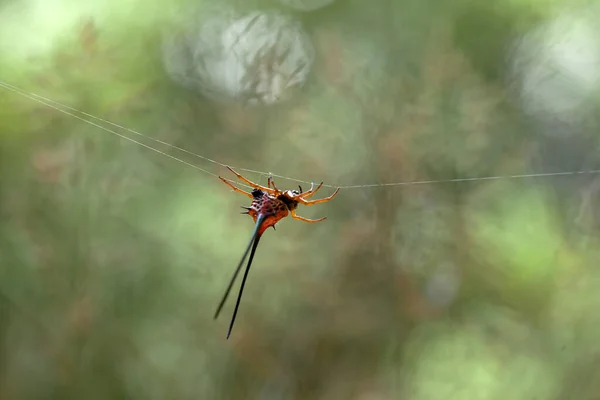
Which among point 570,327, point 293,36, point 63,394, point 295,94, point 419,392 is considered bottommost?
point 63,394

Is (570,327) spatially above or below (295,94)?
below

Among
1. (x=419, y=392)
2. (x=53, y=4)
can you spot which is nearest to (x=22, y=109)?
(x=53, y=4)

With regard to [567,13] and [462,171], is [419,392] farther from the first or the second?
[567,13]

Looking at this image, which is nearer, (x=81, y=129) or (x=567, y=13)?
(x=567, y=13)

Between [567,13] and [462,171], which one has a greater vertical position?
[567,13]

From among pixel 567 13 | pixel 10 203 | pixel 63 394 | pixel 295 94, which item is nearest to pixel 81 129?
pixel 10 203

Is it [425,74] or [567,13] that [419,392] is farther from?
[567,13]
